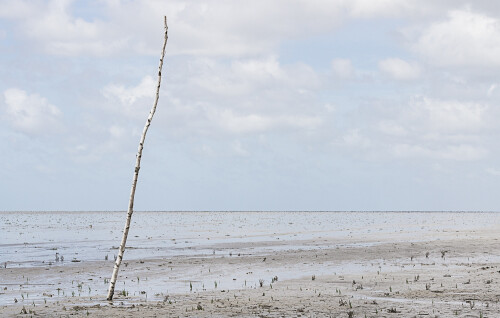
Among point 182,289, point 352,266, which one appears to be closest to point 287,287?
point 182,289

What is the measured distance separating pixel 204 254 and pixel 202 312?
89.0 ft

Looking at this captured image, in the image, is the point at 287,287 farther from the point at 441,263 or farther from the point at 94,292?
the point at 441,263

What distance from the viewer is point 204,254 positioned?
44125mm

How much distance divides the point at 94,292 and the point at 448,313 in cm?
1436

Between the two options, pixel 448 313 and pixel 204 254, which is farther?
pixel 204 254

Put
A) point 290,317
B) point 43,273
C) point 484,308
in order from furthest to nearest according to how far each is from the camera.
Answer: point 43,273 → point 484,308 → point 290,317

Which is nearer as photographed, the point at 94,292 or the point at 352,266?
the point at 94,292

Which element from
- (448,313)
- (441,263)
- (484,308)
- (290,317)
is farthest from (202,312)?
(441,263)

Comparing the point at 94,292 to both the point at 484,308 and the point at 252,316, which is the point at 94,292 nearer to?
the point at 252,316

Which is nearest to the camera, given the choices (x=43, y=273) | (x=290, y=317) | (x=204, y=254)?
(x=290, y=317)

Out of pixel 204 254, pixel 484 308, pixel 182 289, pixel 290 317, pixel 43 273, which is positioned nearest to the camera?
pixel 290 317

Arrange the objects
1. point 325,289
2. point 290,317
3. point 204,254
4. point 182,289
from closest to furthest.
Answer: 1. point 290,317
2. point 325,289
3. point 182,289
4. point 204,254

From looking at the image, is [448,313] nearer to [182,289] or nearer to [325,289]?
[325,289]

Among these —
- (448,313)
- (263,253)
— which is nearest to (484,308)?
(448,313)
